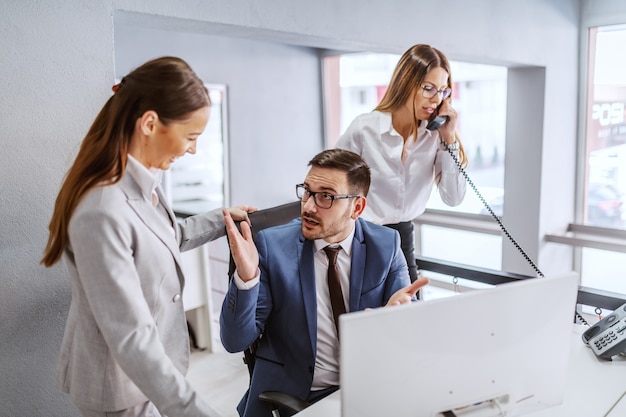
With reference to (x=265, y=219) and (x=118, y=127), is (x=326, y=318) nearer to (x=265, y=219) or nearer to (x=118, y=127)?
(x=265, y=219)

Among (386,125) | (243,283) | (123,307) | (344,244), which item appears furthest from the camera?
(386,125)

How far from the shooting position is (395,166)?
2453mm

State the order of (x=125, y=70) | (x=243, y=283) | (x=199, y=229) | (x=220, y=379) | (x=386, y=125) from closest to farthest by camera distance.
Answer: (x=243, y=283) → (x=199, y=229) → (x=386, y=125) → (x=220, y=379) → (x=125, y=70)

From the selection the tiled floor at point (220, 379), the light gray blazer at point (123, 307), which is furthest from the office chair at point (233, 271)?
the tiled floor at point (220, 379)

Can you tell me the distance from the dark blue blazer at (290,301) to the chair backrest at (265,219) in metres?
0.07

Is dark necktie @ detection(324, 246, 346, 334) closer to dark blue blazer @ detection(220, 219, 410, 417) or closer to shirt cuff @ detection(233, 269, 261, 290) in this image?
dark blue blazer @ detection(220, 219, 410, 417)

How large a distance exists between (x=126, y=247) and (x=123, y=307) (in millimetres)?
120

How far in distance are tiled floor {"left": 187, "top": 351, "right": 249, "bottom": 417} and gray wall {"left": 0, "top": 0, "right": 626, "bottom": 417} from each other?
5.74 ft

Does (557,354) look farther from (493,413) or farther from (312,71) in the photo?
(312,71)

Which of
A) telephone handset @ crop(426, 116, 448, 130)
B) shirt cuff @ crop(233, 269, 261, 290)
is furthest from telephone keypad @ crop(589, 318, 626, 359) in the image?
shirt cuff @ crop(233, 269, 261, 290)

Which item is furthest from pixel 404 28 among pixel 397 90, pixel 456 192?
pixel 456 192

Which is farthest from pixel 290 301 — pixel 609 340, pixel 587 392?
pixel 609 340

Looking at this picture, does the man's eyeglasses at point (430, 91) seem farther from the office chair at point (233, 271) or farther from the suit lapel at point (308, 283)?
the suit lapel at point (308, 283)

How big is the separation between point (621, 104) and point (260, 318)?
3523mm
